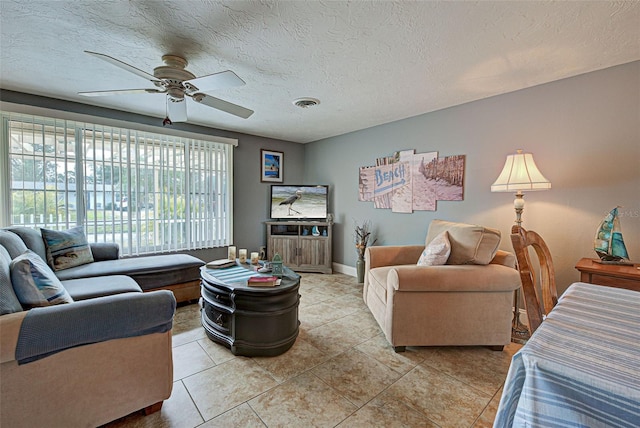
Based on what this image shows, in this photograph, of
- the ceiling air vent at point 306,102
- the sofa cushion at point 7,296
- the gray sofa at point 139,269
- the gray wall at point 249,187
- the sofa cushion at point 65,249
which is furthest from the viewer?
the gray wall at point 249,187

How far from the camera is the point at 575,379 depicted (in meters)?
0.62

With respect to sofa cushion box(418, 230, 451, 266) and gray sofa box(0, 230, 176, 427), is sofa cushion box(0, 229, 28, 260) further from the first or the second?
sofa cushion box(418, 230, 451, 266)

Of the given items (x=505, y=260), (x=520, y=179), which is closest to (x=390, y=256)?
(x=505, y=260)

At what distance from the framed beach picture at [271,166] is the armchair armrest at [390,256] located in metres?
2.69

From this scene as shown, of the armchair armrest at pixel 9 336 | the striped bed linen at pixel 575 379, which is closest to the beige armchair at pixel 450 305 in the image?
the striped bed linen at pixel 575 379

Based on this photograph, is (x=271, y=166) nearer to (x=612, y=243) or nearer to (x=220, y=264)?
(x=220, y=264)

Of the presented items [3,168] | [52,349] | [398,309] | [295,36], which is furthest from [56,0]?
[398,309]

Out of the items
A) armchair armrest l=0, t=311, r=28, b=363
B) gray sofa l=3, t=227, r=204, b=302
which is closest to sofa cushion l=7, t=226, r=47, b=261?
gray sofa l=3, t=227, r=204, b=302

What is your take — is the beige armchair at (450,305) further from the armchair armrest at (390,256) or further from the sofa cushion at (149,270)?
the sofa cushion at (149,270)

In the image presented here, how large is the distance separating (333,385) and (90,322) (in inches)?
56.1

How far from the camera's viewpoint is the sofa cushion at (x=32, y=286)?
1385mm

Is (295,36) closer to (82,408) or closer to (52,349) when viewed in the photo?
(52,349)

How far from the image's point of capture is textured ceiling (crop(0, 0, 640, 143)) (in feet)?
5.36

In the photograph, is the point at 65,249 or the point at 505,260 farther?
the point at 65,249
